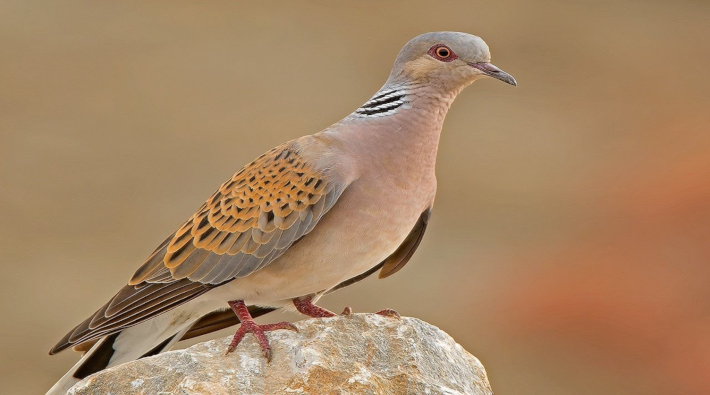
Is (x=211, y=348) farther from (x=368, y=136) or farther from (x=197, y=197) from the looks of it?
(x=197, y=197)

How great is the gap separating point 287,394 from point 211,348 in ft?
1.50

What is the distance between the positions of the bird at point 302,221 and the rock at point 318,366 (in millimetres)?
135

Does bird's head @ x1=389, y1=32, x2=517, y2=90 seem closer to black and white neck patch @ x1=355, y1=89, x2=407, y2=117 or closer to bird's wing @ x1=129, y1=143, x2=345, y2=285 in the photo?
black and white neck patch @ x1=355, y1=89, x2=407, y2=117

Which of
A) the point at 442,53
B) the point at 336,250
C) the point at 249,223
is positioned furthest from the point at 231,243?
the point at 442,53

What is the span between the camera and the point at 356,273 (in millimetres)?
4605

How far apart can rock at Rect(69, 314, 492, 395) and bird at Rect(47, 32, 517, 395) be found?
0.13m

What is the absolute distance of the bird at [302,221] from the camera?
14.6 ft

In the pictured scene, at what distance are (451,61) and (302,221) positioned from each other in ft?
3.49

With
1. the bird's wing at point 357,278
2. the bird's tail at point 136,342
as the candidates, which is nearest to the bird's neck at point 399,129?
the bird's wing at point 357,278

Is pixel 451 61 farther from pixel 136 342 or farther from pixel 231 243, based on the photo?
pixel 136 342

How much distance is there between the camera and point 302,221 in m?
4.48

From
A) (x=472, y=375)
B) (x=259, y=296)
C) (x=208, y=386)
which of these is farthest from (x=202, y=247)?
(x=472, y=375)

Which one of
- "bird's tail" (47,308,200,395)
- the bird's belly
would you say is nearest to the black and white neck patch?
the bird's belly

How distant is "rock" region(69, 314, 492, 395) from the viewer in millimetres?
3930
